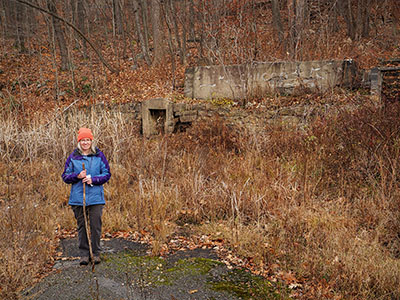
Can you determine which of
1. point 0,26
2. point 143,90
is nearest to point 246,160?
point 143,90

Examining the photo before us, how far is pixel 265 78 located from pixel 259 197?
16.9ft

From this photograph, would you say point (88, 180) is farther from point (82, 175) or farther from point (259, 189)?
point (259, 189)

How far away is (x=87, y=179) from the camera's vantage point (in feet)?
12.5

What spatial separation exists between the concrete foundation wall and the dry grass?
5.96 feet

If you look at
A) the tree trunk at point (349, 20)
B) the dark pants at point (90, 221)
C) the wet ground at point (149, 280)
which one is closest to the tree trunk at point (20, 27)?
the tree trunk at point (349, 20)

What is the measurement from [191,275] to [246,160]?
309cm

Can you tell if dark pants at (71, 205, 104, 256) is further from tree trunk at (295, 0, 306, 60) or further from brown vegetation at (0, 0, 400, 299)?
tree trunk at (295, 0, 306, 60)

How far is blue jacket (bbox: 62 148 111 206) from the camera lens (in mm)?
3885

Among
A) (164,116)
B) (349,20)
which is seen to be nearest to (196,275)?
(164,116)

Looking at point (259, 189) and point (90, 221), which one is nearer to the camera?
point (90, 221)

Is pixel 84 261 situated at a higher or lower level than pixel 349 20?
lower

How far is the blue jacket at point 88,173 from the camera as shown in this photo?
3.88 metres

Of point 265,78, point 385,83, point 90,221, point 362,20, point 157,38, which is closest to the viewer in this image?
point 90,221

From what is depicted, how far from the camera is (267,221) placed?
16.7 ft
